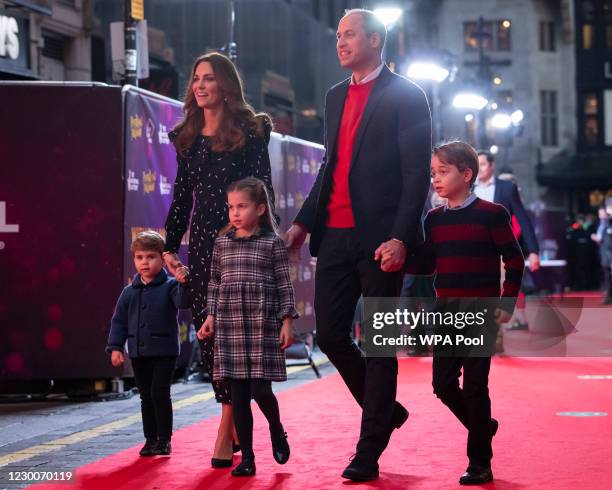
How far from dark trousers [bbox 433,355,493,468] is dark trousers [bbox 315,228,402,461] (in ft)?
0.73

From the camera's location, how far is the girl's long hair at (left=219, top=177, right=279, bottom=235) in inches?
267

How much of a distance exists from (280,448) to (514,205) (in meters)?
6.51

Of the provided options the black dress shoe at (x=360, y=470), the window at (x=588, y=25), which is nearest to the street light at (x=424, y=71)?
the black dress shoe at (x=360, y=470)

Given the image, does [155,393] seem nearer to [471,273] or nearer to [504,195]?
[471,273]

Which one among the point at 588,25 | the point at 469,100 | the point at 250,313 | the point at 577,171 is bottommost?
the point at 250,313

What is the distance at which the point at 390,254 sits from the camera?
6367 mm

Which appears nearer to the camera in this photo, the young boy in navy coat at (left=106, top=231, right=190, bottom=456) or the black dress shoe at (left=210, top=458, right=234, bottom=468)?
the black dress shoe at (left=210, top=458, right=234, bottom=468)

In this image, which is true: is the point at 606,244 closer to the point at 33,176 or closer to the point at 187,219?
the point at 33,176

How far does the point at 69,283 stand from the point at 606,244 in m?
18.1

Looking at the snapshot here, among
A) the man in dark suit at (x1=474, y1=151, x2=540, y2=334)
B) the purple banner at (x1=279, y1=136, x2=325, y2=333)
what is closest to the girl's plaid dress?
the man in dark suit at (x1=474, y1=151, x2=540, y2=334)

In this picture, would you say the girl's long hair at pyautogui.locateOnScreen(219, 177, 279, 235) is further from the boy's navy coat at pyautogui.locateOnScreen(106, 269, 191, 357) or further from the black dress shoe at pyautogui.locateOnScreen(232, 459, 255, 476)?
the black dress shoe at pyautogui.locateOnScreen(232, 459, 255, 476)

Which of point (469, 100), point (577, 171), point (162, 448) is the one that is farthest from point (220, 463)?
point (577, 171)

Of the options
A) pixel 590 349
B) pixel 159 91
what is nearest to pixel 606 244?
pixel 159 91

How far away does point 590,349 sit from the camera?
49.8 feet
